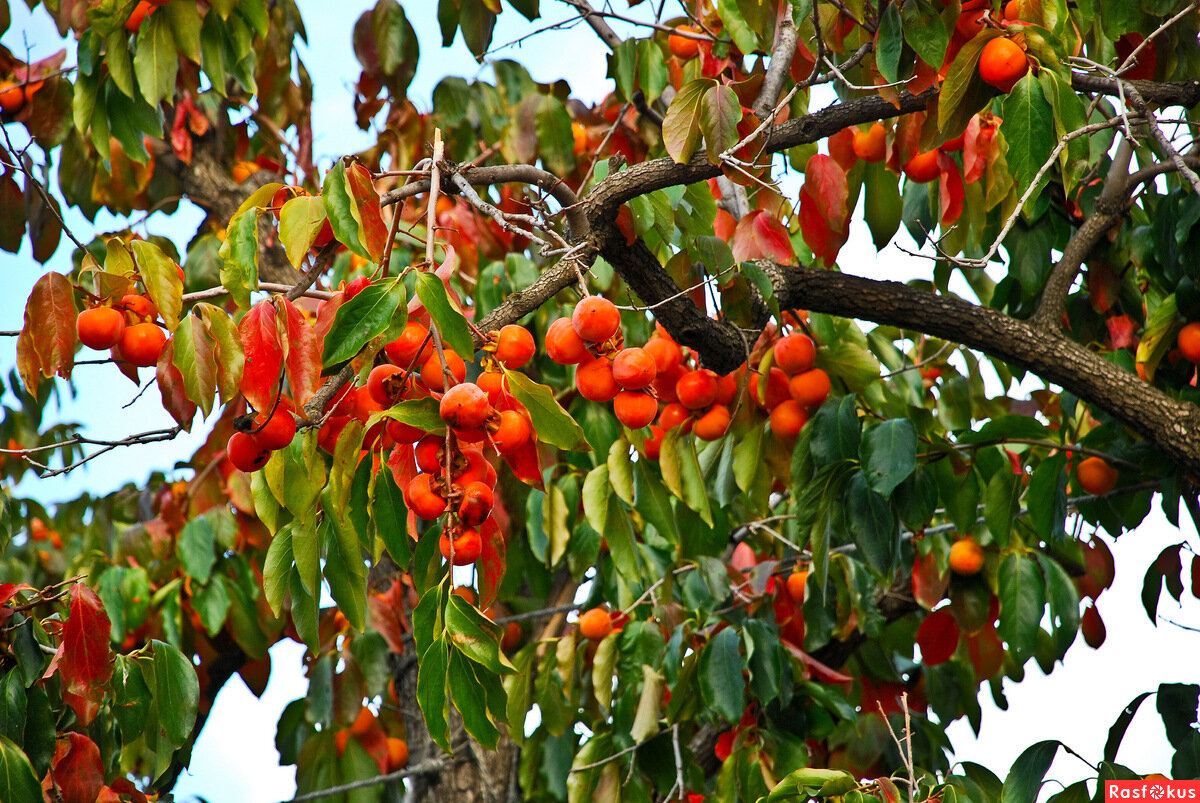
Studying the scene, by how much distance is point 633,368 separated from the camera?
1243mm

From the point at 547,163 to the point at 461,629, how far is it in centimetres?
186

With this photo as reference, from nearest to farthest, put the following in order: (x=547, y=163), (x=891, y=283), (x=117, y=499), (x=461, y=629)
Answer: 1. (x=461, y=629)
2. (x=891, y=283)
3. (x=547, y=163)
4. (x=117, y=499)

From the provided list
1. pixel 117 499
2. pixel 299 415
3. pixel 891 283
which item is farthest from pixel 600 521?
pixel 117 499

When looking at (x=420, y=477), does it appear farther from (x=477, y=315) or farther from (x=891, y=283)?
(x=477, y=315)

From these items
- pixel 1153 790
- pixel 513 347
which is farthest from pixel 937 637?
pixel 513 347

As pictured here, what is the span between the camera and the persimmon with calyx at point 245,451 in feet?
3.70

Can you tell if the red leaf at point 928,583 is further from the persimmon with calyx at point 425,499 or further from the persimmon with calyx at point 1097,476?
the persimmon with calyx at point 425,499

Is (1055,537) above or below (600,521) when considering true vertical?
below

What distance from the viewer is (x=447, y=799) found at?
2.89 m

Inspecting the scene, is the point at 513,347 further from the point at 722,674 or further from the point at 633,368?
the point at 722,674

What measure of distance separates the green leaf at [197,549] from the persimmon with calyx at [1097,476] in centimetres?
201

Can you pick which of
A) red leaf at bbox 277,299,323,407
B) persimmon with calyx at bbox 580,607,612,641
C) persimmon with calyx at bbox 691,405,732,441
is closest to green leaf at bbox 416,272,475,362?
red leaf at bbox 277,299,323,407

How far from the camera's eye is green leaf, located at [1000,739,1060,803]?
5.33 feet

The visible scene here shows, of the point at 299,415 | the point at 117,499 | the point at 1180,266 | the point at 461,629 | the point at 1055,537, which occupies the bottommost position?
the point at 461,629
